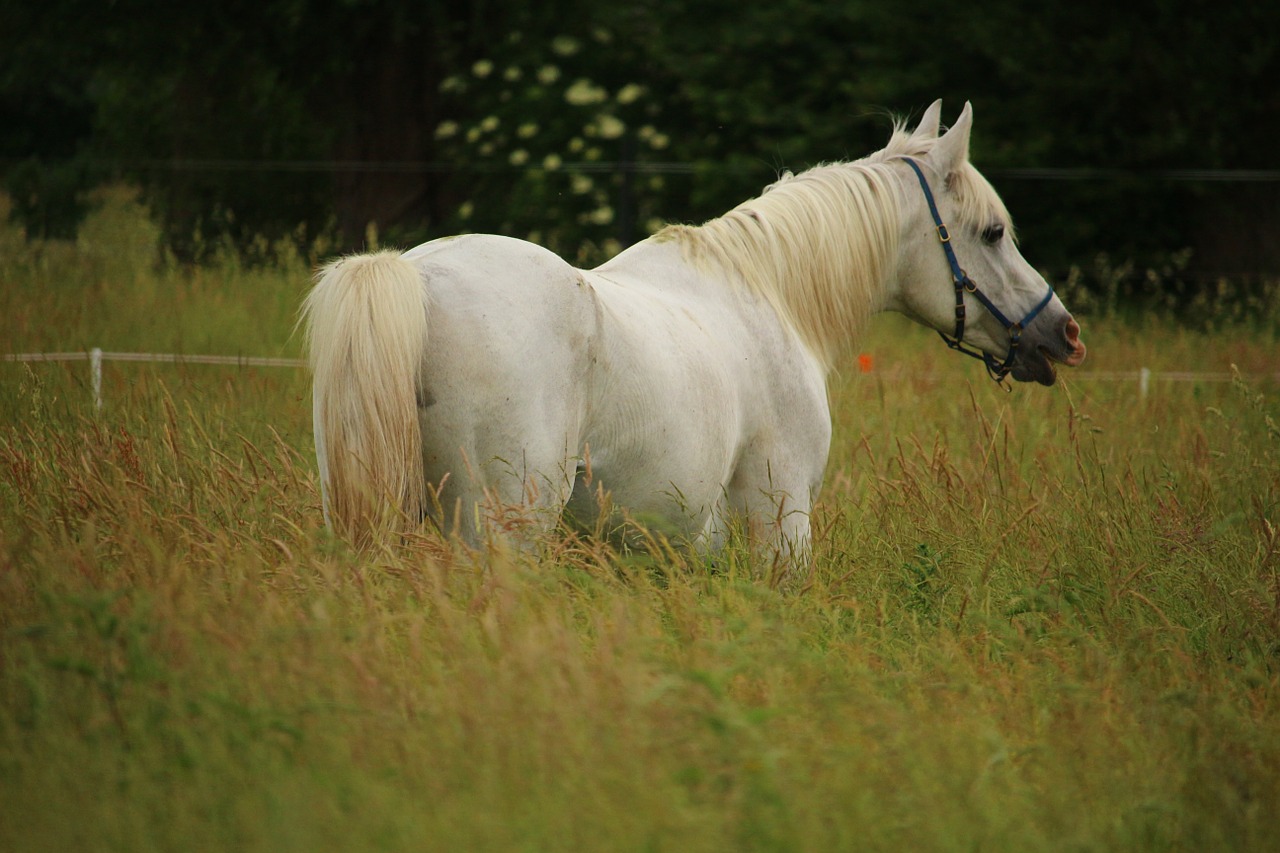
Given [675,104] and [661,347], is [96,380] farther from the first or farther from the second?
[675,104]

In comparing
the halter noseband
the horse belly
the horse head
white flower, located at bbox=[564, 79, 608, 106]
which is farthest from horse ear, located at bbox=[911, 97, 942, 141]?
white flower, located at bbox=[564, 79, 608, 106]

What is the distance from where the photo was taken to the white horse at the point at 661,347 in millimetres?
2803

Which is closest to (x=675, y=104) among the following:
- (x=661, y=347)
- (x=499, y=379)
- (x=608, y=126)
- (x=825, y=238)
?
(x=608, y=126)

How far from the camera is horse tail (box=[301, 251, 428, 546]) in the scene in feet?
8.97

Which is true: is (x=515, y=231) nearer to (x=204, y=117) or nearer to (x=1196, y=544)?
(x=204, y=117)

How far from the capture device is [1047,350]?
4.32 metres

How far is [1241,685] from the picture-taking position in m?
3.24

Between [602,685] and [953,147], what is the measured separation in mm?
2525

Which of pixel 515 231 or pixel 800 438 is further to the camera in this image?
pixel 515 231

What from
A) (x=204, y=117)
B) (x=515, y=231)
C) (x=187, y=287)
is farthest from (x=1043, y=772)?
(x=204, y=117)

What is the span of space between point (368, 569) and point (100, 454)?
4.87 ft

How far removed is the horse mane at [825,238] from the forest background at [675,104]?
21.7 feet

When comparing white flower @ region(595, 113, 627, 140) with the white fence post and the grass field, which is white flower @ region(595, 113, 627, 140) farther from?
the grass field

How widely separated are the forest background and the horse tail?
7.92m
